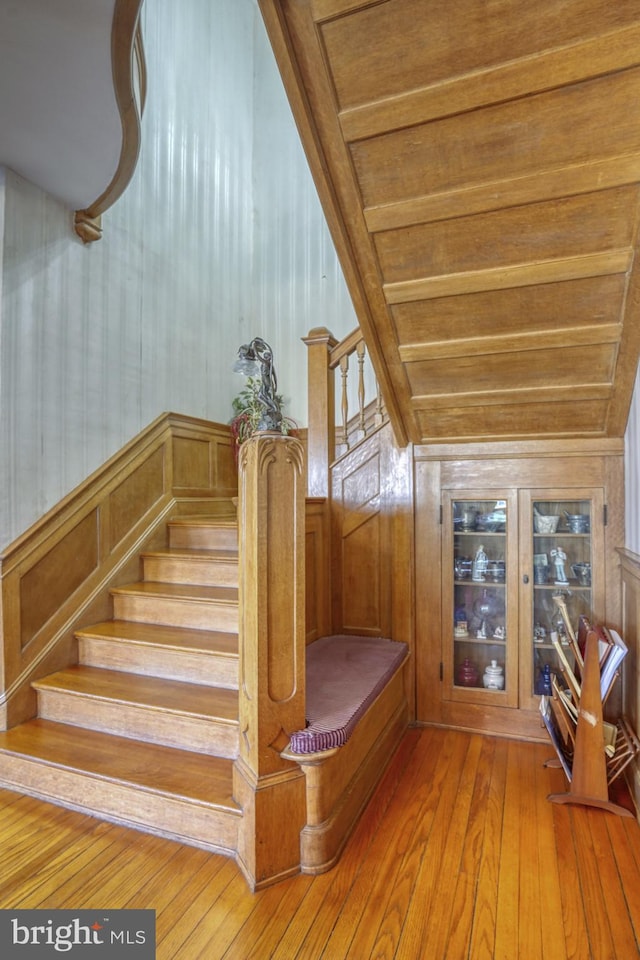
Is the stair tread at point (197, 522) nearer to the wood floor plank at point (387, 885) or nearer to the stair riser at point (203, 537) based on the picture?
the stair riser at point (203, 537)

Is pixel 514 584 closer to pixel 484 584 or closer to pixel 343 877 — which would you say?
pixel 484 584

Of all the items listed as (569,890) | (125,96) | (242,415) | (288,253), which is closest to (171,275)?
(242,415)

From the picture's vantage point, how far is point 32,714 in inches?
92.1

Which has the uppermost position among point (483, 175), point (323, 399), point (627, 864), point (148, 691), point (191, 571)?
point (483, 175)

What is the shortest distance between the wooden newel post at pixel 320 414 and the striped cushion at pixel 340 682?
2.97 feet

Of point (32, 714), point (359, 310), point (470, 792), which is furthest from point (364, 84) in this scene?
point (32, 714)

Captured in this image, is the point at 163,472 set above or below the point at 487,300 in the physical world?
below

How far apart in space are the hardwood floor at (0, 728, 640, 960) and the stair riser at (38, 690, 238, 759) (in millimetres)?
330

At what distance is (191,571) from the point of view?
9.65ft

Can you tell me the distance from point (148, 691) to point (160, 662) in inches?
7.2

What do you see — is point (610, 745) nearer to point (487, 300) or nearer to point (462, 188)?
point (487, 300)

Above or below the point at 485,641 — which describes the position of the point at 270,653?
above

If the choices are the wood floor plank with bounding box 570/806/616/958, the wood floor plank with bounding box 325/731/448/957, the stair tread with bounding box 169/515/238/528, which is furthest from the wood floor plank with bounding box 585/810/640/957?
the stair tread with bounding box 169/515/238/528

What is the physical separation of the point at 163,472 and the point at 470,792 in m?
2.61
